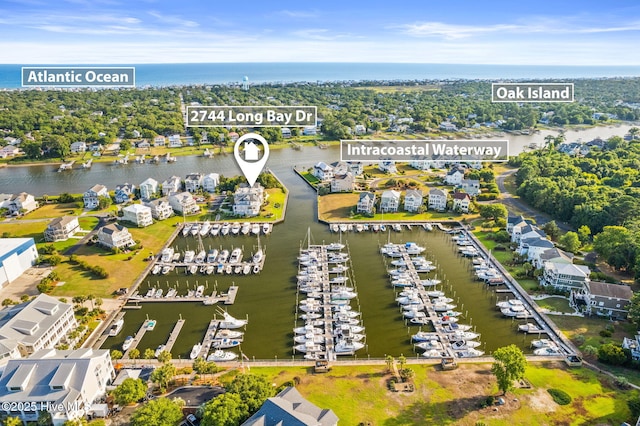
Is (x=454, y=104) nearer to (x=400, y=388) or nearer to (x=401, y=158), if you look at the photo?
(x=401, y=158)

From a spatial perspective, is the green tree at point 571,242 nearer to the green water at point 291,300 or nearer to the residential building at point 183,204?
the green water at point 291,300

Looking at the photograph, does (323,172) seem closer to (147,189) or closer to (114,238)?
(147,189)

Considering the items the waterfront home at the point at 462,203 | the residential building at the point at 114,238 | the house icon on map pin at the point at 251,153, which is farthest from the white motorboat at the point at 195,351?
the house icon on map pin at the point at 251,153

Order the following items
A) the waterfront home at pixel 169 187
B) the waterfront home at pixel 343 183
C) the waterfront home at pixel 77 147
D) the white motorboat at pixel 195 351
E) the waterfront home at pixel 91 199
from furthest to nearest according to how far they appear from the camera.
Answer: the waterfront home at pixel 77 147 → the waterfront home at pixel 343 183 → the waterfront home at pixel 169 187 → the waterfront home at pixel 91 199 → the white motorboat at pixel 195 351

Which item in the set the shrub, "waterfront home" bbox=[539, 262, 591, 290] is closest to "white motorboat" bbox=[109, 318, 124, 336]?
the shrub

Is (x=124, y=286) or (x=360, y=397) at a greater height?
(x=124, y=286)

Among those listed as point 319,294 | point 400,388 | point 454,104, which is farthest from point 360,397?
point 454,104
